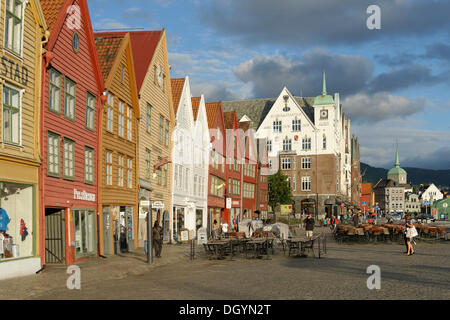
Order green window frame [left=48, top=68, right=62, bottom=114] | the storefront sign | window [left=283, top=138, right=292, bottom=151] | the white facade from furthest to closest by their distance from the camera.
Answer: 1. window [left=283, top=138, right=292, bottom=151]
2. the white facade
3. the storefront sign
4. green window frame [left=48, top=68, right=62, bottom=114]

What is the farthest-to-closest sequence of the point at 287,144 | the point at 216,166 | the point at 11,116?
the point at 287,144
the point at 216,166
the point at 11,116

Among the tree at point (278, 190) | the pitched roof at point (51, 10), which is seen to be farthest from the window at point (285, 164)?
the pitched roof at point (51, 10)

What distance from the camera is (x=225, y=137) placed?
55.7m

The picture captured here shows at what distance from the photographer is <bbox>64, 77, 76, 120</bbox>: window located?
21.5 m

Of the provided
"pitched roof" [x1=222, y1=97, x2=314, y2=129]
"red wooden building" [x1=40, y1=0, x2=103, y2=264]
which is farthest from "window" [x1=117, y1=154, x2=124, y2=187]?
"pitched roof" [x1=222, y1=97, x2=314, y2=129]

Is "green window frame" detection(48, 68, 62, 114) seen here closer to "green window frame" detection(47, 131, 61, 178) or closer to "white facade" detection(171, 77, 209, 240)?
"green window frame" detection(47, 131, 61, 178)

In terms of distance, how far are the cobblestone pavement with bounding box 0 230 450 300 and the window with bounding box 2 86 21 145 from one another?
417 cm

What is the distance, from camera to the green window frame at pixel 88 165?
2352cm

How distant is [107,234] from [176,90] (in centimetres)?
1709

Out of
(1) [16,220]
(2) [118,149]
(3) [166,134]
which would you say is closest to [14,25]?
(1) [16,220]

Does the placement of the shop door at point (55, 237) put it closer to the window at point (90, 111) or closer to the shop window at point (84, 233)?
the shop window at point (84, 233)

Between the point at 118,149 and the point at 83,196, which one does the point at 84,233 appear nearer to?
the point at 83,196

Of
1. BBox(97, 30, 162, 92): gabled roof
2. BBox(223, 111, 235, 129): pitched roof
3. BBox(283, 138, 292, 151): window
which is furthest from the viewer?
BBox(283, 138, 292, 151): window

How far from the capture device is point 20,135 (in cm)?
1756
